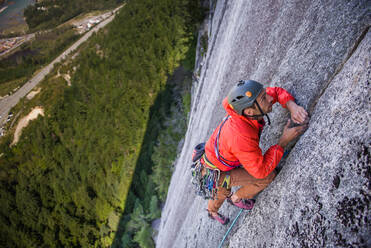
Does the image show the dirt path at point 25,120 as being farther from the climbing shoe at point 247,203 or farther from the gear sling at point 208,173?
the climbing shoe at point 247,203

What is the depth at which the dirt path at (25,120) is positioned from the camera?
4000cm

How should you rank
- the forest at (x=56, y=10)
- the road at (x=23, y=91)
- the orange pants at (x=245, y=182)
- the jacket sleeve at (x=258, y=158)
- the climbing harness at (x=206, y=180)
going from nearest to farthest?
the jacket sleeve at (x=258, y=158) < the orange pants at (x=245, y=182) < the climbing harness at (x=206, y=180) < the road at (x=23, y=91) < the forest at (x=56, y=10)

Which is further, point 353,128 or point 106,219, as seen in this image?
point 106,219

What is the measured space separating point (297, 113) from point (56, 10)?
68.8 metres

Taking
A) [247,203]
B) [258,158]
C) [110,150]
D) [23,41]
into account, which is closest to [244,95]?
[258,158]

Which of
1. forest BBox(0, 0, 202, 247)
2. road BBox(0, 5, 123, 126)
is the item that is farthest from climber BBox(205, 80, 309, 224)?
road BBox(0, 5, 123, 126)

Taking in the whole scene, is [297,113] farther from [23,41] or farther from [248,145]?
[23,41]

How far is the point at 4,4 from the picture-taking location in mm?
42688

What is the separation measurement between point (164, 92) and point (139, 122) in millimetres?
5123

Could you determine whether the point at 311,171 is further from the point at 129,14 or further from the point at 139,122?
the point at 129,14

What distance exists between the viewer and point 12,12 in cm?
4450

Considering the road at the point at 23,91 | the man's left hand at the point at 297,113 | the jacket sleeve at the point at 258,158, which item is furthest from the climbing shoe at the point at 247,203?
the road at the point at 23,91

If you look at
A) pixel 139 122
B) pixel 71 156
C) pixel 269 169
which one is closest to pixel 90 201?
pixel 71 156

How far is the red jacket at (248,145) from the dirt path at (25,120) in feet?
155
